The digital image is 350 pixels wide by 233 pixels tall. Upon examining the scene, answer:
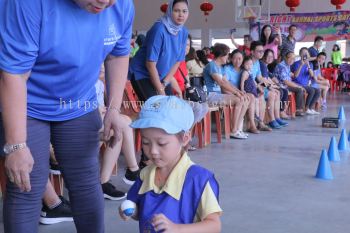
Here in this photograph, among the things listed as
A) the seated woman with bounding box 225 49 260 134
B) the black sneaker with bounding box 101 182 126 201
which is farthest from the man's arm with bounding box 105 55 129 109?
the seated woman with bounding box 225 49 260 134

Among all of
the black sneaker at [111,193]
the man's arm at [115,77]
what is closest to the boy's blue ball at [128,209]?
the man's arm at [115,77]

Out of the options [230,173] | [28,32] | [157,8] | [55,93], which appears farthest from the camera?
[157,8]

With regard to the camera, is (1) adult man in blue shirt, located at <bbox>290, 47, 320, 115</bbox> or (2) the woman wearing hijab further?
(1) adult man in blue shirt, located at <bbox>290, 47, 320, 115</bbox>

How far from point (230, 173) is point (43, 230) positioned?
153 cm

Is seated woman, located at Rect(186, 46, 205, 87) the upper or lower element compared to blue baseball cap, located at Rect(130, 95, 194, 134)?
upper

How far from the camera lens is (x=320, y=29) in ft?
41.5

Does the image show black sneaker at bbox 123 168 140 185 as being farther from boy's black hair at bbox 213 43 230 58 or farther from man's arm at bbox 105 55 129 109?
boy's black hair at bbox 213 43 230 58

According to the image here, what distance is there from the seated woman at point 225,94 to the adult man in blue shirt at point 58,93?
333 centimetres

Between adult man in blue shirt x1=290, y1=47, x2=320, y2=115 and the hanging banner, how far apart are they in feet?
16.1

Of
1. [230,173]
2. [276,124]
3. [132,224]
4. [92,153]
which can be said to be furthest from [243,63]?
[92,153]

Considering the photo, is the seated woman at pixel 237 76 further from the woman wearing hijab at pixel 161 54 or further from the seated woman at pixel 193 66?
the woman wearing hijab at pixel 161 54

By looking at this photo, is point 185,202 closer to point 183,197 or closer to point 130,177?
point 183,197

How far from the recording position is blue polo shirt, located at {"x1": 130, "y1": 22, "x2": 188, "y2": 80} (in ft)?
9.88

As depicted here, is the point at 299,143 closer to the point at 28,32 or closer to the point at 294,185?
the point at 294,185
